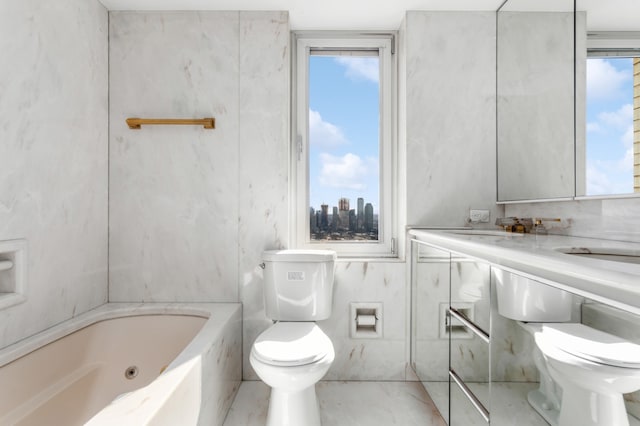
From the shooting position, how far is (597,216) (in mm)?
1375

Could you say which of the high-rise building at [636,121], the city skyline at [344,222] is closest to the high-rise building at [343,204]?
the city skyline at [344,222]

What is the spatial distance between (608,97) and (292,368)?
154 cm

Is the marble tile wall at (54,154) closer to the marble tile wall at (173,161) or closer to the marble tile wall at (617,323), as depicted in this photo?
the marble tile wall at (173,161)

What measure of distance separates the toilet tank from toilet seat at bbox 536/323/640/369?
108cm

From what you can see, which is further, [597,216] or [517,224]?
[517,224]

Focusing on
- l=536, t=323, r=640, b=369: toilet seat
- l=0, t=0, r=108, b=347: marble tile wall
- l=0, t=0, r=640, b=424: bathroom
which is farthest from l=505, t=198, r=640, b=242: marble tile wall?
l=0, t=0, r=108, b=347: marble tile wall

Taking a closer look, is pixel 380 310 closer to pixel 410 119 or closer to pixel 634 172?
pixel 410 119

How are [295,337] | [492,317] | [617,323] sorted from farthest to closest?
[295,337]
[492,317]
[617,323]

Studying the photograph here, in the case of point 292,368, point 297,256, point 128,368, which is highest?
point 297,256

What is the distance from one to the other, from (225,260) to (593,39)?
6.56 ft

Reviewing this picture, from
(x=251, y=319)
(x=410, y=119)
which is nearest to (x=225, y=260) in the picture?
(x=251, y=319)

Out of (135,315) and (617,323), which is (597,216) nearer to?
(617,323)

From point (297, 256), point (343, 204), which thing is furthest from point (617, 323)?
point (343, 204)

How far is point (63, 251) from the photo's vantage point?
5.22 ft
